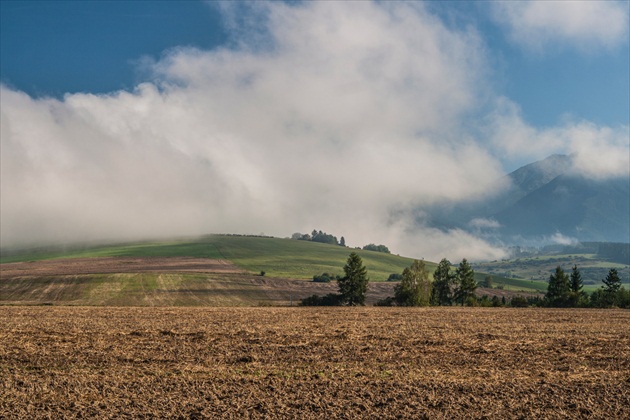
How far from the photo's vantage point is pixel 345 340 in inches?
1304

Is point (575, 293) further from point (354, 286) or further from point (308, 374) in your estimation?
point (308, 374)

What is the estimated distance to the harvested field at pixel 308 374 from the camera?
17.4 meters

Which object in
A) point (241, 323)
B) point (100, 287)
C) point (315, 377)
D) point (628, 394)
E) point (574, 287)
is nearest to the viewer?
point (628, 394)

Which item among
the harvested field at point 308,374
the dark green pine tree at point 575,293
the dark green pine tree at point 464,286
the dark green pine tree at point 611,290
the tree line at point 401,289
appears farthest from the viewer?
the dark green pine tree at point 464,286

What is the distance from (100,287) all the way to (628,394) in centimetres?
12188

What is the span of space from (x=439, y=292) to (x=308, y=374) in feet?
284

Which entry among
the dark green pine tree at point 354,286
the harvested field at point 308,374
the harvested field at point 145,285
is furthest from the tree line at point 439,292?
the harvested field at point 308,374

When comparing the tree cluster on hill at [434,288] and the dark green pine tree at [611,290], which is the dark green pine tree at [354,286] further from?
the dark green pine tree at [611,290]

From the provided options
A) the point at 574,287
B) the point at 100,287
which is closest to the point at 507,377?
the point at 574,287

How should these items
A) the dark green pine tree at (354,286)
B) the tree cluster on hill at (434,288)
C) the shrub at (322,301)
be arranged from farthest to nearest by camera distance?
the tree cluster on hill at (434,288) → the dark green pine tree at (354,286) → the shrub at (322,301)

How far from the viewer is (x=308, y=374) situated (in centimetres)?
2236

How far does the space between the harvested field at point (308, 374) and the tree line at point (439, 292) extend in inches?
2312

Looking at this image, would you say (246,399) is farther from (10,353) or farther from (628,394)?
(10,353)

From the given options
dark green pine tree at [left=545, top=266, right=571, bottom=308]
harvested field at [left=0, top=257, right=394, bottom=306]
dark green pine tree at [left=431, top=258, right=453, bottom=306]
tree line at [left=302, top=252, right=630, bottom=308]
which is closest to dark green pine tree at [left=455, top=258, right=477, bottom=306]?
tree line at [left=302, top=252, right=630, bottom=308]
